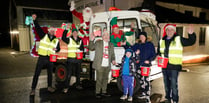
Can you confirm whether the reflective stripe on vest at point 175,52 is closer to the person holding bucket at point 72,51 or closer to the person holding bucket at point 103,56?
the person holding bucket at point 103,56

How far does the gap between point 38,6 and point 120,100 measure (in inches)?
707

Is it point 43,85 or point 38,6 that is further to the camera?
point 38,6

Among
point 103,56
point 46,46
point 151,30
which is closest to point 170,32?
point 151,30

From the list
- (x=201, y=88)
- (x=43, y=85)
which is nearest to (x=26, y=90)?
(x=43, y=85)

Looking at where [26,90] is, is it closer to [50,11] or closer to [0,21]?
[50,11]

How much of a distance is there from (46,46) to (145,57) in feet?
9.78

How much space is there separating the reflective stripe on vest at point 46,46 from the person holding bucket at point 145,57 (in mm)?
2514

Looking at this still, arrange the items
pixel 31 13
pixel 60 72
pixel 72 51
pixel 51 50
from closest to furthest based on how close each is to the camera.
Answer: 1. pixel 51 50
2. pixel 72 51
3. pixel 60 72
4. pixel 31 13

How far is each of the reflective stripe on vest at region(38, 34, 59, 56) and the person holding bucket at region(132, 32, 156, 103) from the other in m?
2.51

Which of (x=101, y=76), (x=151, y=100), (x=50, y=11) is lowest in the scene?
(x=151, y=100)

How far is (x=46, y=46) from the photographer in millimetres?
5547

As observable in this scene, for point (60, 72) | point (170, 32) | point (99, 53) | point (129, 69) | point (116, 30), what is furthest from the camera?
point (60, 72)

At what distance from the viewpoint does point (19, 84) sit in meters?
7.08

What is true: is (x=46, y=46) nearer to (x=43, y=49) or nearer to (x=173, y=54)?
(x=43, y=49)
